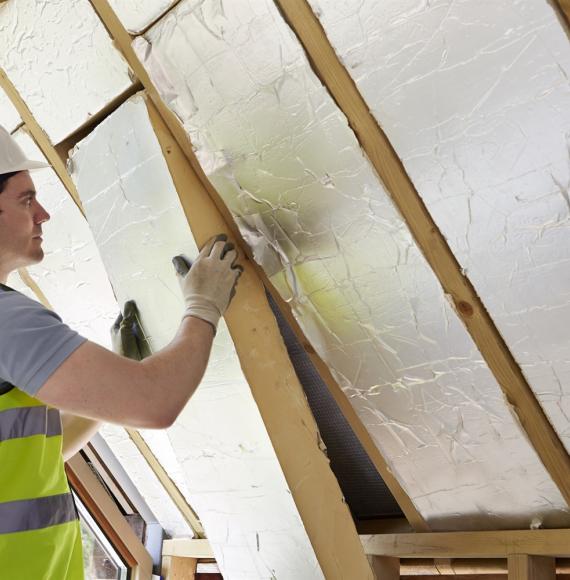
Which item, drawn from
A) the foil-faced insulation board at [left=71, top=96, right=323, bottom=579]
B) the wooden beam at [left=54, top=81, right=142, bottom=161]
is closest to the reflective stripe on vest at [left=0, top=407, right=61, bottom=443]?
the foil-faced insulation board at [left=71, top=96, right=323, bottom=579]

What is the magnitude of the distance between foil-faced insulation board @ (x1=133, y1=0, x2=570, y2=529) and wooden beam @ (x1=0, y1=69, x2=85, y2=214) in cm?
51

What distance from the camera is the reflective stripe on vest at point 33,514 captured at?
1426 millimetres

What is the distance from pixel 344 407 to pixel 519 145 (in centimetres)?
86

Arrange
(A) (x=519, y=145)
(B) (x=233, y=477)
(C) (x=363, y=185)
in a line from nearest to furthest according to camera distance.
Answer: (A) (x=519, y=145)
(C) (x=363, y=185)
(B) (x=233, y=477)

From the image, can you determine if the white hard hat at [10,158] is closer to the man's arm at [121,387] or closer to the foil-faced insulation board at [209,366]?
the foil-faced insulation board at [209,366]

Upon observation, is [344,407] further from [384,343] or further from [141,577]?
[141,577]

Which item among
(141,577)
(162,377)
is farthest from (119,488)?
(162,377)

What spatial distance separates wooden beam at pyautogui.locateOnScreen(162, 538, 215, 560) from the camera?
2.82 metres

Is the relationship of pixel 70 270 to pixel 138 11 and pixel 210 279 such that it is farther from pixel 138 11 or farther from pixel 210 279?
pixel 138 11

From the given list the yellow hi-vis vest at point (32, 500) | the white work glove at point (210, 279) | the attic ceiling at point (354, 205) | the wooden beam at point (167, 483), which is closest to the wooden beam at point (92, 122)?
the attic ceiling at point (354, 205)

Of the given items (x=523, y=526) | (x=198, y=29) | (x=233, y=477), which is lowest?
(x=523, y=526)

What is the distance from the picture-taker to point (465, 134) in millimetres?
1415

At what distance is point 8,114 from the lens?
2.14 metres

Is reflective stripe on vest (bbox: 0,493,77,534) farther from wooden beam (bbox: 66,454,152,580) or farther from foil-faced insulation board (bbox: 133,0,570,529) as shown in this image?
wooden beam (bbox: 66,454,152,580)
